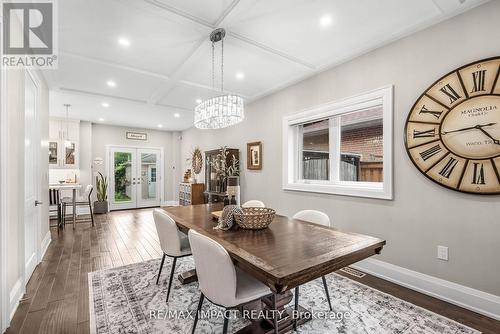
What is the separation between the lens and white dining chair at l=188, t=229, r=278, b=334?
1382 millimetres

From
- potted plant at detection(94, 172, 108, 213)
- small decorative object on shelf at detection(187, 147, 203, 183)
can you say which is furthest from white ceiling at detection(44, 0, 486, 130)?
potted plant at detection(94, 172, 108, 213)

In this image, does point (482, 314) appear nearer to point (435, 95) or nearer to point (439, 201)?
point (439, 201)

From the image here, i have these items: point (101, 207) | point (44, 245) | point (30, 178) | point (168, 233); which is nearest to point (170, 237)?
point (168, 233)

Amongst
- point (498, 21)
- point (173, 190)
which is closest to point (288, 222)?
point (498, 21)

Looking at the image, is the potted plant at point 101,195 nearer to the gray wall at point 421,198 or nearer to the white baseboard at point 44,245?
the white baseboard at point 44,245

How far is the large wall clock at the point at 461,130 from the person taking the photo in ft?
6.44

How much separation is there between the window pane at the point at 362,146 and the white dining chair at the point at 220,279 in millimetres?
2147

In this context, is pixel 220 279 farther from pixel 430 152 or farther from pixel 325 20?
pixel 325 20

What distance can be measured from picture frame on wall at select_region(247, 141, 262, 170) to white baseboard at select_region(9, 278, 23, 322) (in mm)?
3425

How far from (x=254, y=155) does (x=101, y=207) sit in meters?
5.04

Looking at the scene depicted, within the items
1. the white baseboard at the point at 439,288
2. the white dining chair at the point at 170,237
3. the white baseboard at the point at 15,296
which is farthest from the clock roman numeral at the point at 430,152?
the white baseboard at the point at 15,296

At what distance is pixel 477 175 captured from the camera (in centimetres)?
203

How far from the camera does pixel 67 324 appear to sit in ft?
6.25

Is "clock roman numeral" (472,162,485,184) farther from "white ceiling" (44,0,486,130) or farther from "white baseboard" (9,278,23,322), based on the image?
"white baseboard" (9,278,23,322)
